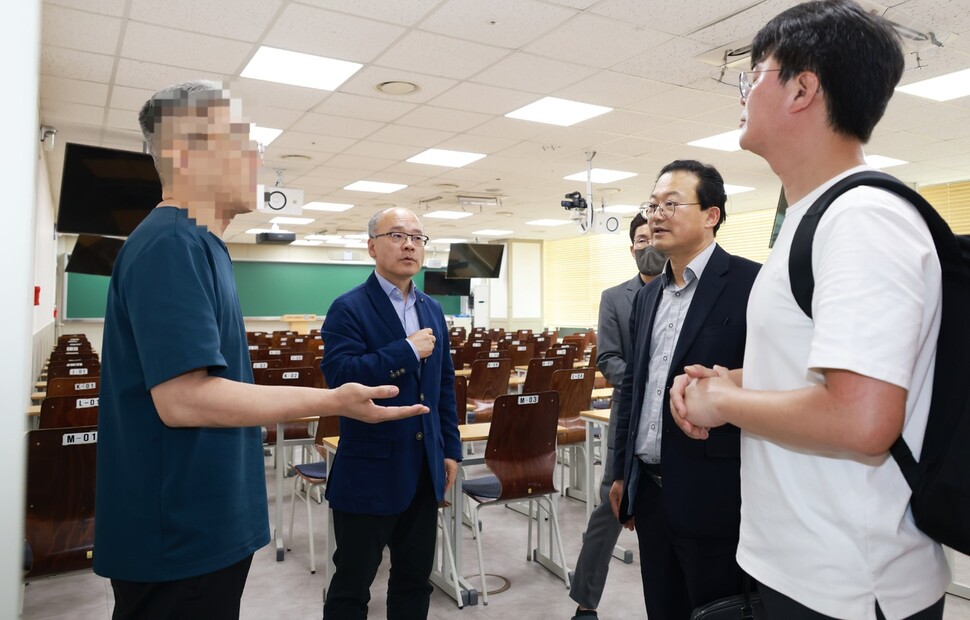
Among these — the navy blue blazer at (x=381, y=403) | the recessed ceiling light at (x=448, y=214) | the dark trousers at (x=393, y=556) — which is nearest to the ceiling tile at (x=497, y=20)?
the navy blue blazer at (x=381, y=403)

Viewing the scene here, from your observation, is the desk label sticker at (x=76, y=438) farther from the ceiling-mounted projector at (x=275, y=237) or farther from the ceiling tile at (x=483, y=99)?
the ceiling-mounted projector at (x=275, y=237)

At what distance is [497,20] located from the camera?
13.6 ft

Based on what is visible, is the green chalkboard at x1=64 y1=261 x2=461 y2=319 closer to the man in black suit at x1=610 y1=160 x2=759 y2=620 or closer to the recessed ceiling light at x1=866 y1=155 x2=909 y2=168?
the recessed ceiling light at x1=866 y1=155 x2=909 y2=168

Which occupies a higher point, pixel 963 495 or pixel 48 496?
pixel 963 495

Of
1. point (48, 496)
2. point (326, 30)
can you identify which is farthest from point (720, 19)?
point (48, 496)

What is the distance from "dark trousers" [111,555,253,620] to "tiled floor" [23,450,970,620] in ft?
6.20

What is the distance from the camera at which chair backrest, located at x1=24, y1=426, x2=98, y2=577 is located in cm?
233

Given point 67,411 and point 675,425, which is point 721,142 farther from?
point 67,411

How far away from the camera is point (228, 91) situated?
3.86 ft

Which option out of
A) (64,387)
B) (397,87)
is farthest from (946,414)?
(397,87)

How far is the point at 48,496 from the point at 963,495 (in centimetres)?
278

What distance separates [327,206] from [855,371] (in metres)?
11.8

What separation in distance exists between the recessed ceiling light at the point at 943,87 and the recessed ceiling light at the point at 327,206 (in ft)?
28.7

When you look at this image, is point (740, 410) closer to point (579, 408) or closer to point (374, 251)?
point (374, 251)
